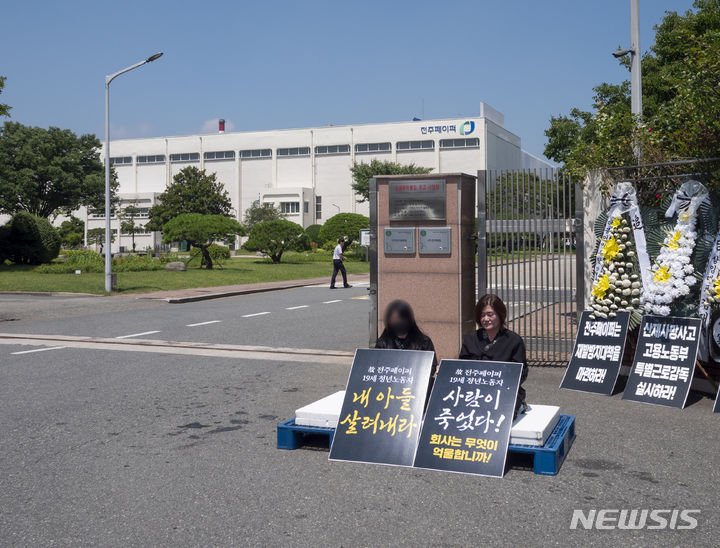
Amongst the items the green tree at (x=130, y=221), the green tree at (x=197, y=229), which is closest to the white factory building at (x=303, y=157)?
the green tree at (x=130, y=221)

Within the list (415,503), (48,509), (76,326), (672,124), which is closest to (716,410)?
(415,503)

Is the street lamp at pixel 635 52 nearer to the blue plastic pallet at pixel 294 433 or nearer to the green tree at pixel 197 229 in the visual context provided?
the blue plastic pallet at pixel 294 433

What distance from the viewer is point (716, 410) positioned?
23.5 ft

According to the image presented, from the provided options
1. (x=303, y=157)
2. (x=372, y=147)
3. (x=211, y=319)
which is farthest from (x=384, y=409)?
(x=303, y=157)

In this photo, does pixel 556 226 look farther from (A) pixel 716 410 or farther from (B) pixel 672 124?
(A) pixel 716 410

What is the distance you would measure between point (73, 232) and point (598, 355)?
91.9 m

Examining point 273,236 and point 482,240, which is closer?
point 482,240

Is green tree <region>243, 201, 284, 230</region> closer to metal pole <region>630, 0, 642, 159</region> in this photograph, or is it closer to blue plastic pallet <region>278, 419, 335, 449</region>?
metal pole <region>630, 0, 642, 159</region>

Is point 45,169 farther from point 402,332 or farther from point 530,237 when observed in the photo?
point 402,332

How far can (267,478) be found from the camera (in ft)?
17.1

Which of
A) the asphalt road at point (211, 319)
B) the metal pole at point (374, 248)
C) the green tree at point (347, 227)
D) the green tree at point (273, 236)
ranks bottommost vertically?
the asphalt road at point (211, 319)

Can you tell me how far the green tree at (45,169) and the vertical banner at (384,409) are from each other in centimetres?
5633

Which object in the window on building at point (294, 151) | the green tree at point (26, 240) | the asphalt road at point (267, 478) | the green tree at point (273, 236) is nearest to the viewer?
the asphalt road at point (267, 478)

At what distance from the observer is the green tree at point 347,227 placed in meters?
60.8
